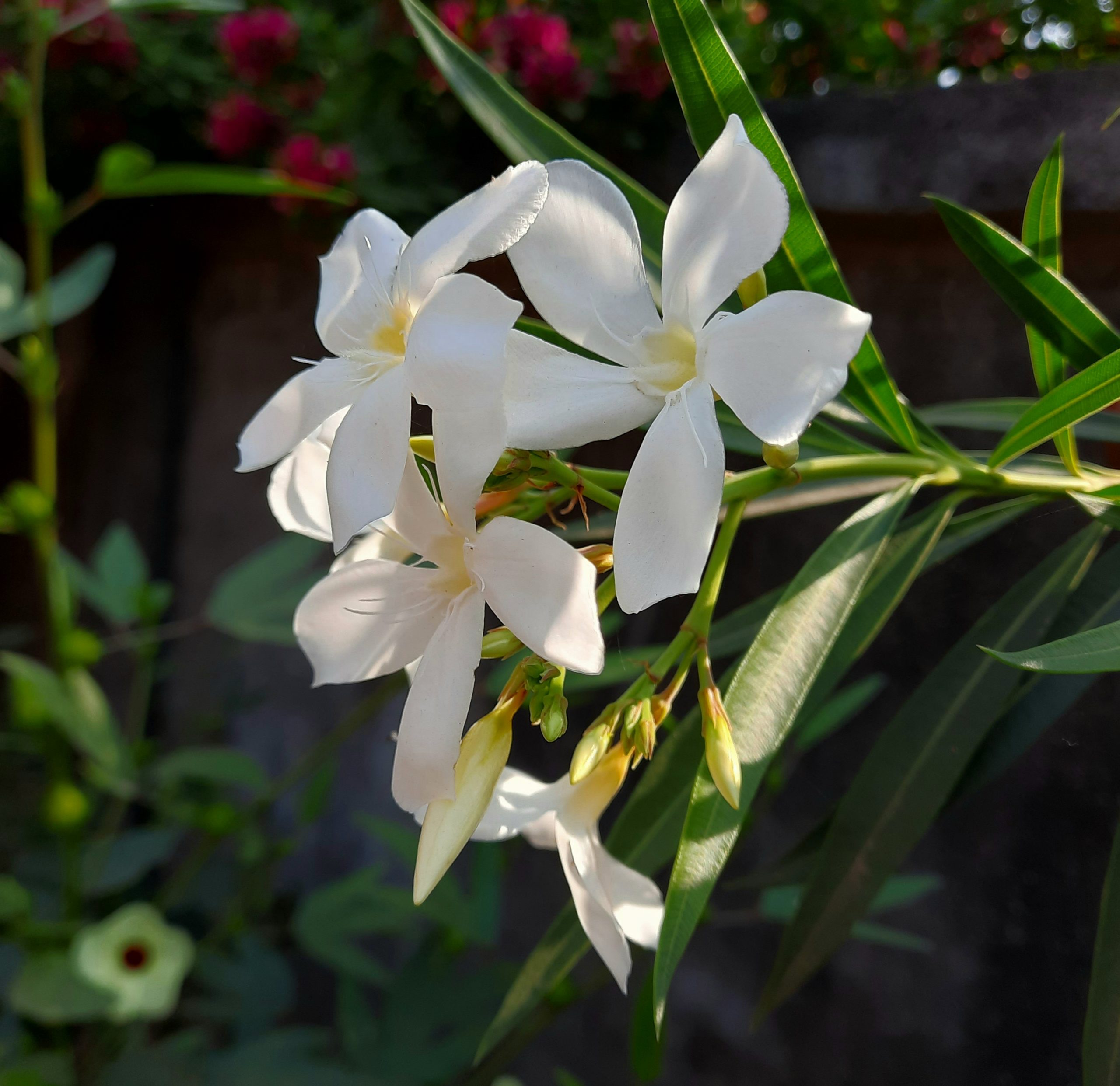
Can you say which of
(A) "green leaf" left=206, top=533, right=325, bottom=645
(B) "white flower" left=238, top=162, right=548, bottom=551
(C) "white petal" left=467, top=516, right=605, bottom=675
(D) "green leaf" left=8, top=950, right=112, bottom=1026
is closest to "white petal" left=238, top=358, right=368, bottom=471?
(B) "white flower" left=238, top=162, right=548, bottom=551

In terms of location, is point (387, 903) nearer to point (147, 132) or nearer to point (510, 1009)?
point (510, 1009)

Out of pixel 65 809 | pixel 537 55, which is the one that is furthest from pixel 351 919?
pixel 537 55

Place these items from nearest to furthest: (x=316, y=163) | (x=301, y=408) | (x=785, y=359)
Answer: (x=785, y=359)
(x=301, y=408)
(x=316, y=163)

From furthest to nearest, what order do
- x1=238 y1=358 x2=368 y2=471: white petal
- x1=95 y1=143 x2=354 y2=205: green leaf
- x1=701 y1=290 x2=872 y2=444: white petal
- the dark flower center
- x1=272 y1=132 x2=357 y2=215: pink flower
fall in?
x1=272 y1=132 x2=357 y2=215: pink flower → the dark flower center → x1=95 y1=143 x2=354 y2=205: green leaf → x1=238 y1=358 x2=368 y2=471: white petal → x1=701 y1=290 x2=872 y2=444: white petal

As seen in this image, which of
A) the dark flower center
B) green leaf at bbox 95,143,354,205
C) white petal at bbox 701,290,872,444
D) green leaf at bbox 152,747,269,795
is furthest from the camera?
green leaf at bbox 152,747,269,795

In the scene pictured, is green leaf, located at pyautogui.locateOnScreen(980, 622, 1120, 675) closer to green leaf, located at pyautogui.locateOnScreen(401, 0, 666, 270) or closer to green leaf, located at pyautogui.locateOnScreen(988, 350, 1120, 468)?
green leaf, located at pyautogui.locateOnScreen(988, 350, 1120, 468)

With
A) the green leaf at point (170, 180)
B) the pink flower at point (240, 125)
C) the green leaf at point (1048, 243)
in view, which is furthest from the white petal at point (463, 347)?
the pink flower at point (240, 125)

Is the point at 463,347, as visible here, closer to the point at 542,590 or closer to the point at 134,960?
the point at 542,590
